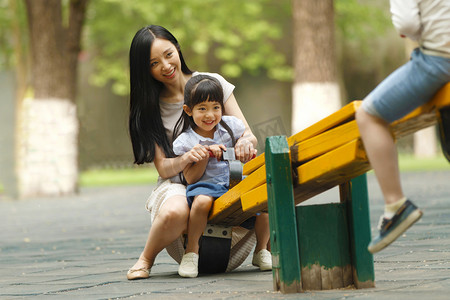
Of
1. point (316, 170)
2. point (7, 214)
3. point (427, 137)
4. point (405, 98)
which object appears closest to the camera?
point (405, 98)

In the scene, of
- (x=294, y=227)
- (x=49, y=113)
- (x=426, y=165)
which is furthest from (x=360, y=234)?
(x=426, y=165)

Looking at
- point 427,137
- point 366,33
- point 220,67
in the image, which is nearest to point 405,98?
point 427,137

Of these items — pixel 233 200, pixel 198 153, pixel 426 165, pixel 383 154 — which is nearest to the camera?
pixel 383 154

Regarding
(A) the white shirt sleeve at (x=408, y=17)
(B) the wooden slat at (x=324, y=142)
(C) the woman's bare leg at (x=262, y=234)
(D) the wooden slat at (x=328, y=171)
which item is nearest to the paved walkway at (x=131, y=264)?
(C) the woman's bare leg at (x=262, y=234)

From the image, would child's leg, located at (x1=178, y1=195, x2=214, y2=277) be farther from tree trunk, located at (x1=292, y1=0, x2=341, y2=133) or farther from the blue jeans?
tree trunk, located at (x1=292, y1=0, x2=341, y2=133)

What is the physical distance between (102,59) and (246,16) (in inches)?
218

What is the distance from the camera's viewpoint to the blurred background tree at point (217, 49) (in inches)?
1011

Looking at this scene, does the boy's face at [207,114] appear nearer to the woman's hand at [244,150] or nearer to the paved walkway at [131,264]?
the woman's hand at [244,150]

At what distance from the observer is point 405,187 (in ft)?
39.8

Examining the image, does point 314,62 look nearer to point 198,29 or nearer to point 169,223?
point 169,223

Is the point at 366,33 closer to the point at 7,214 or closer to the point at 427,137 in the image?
the point at 427,137

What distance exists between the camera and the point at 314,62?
14.9 meters

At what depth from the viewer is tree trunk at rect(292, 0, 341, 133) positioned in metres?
14.7

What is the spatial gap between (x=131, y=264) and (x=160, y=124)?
1.06m
